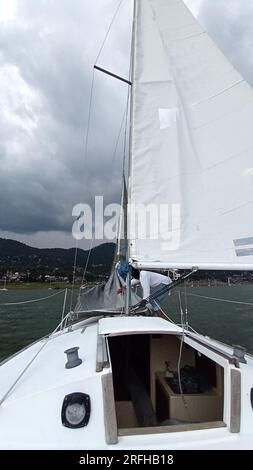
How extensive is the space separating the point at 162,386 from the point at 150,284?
11.9ft

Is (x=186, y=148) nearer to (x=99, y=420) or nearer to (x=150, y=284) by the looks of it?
(x=150, y=284)

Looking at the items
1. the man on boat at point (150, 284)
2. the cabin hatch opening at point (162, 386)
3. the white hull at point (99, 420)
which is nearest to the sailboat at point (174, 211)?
the cabin hatch opening at point (162, 386)

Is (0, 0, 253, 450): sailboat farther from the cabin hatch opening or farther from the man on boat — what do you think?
the man on boat

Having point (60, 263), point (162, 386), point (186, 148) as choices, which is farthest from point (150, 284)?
point (60, 263)

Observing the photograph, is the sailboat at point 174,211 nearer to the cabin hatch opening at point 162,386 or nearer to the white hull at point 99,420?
the cabin hatch opening at point 162,386

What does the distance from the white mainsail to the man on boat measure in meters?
1.37

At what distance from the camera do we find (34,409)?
228 centimetres

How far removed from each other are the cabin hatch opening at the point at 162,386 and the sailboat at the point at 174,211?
0.01 metres

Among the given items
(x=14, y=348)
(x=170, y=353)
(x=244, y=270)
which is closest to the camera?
(x=244, y=270)

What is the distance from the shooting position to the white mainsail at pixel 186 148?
449 cm

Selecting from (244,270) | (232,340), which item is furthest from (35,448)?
(232,340)

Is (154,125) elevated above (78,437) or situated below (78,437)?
above
